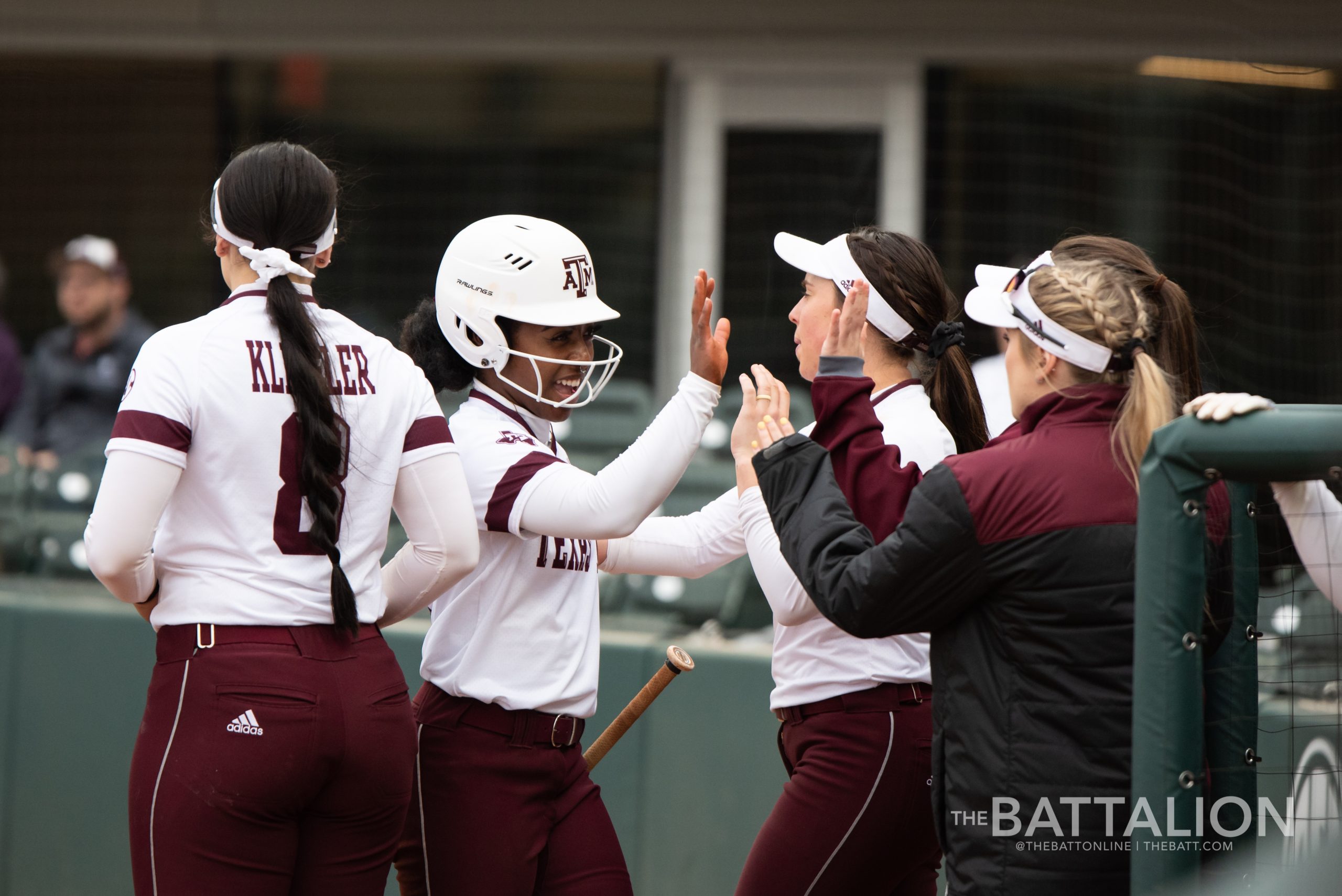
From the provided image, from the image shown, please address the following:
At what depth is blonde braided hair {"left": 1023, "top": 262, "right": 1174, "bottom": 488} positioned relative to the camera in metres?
2.04

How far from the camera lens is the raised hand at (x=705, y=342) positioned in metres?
2.52

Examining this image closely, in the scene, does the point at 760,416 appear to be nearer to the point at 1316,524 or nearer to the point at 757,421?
the point at 757,421

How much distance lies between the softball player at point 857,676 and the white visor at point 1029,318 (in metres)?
0.26

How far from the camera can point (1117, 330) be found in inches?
83.2

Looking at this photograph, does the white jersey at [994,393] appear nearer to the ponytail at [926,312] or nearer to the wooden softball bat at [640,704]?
the ponytail at [926,312]

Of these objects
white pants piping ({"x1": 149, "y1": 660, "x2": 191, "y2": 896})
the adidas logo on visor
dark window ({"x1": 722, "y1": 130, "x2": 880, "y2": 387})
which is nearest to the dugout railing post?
the adidas logo on visor

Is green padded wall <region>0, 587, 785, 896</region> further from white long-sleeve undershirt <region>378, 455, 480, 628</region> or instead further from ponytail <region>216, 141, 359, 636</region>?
ponytail <region>216, 141, 359, 636</region>

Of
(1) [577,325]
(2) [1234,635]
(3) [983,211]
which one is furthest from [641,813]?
(3) [983,211]

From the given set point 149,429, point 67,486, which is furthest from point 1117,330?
point 67,486

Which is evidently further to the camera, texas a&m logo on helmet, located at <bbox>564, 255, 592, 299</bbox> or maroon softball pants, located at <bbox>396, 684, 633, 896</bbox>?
texas a&m logo on helmet, located at <bbox>564, 255, 592, 299</bbox>

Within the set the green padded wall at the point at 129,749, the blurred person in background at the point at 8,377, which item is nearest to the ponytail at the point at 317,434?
the green padded wall at the point at 129,749

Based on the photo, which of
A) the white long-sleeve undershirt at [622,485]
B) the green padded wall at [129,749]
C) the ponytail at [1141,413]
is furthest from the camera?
the green padded wall at [129,749]

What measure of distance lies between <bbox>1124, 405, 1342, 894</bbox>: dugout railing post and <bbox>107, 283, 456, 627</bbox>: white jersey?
46.9 inches

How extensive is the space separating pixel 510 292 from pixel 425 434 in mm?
379
